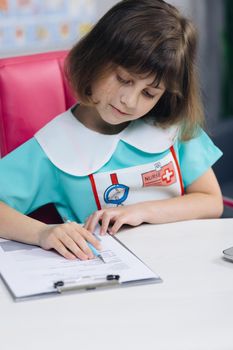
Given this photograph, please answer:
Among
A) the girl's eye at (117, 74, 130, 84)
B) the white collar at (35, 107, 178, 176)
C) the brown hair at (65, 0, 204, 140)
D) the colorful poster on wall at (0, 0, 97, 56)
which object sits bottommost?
the white collar at (35, 107, 178, 176)

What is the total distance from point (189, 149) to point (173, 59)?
264 millimetres

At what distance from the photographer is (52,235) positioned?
1.20m

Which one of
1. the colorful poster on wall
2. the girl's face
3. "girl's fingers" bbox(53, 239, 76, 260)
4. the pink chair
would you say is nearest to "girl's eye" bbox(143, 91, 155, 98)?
the girl's face

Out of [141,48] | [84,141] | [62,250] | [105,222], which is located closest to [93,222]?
[105,222]

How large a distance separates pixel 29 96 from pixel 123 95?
0.85 feet

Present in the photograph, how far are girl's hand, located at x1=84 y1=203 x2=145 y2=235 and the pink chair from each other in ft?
0.86

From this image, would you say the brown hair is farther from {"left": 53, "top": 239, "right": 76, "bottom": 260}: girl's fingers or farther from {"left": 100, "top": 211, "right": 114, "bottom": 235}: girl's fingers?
{"left": 53, "top": 239, "right": 76, "bottom": 260}: girl's fingers

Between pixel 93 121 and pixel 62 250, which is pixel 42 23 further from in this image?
pixel 62 250

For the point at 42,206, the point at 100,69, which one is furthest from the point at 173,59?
the point at 42,206

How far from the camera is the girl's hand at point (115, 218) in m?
1.29

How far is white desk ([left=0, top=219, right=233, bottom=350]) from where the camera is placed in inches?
35.2

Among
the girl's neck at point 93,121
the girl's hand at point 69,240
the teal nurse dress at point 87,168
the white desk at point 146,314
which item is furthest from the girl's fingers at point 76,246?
the girl's neck at point 93,121

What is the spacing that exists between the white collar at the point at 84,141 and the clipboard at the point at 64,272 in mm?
255

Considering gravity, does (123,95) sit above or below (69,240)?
above
